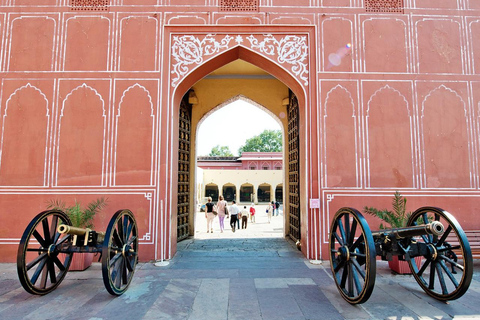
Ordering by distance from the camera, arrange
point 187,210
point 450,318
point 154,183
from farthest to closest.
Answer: point 187,210
point 154,183
point 450,318

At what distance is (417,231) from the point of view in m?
3.36

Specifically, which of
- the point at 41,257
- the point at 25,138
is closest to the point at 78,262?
the point at 41,257

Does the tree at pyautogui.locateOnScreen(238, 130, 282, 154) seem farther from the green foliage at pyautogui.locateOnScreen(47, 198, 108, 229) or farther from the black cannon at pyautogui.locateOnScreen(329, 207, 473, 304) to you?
the black cannon at pyautogui.locateOnScreen(329, 207, 473, 304)

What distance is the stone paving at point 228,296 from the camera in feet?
10.9

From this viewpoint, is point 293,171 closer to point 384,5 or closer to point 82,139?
point 384,5

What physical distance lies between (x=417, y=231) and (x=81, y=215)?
17.4ft

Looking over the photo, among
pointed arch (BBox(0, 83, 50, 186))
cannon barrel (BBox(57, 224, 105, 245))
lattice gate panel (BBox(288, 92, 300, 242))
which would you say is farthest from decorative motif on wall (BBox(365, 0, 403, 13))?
pointed arch (BBox(0, 83, 50, 186))

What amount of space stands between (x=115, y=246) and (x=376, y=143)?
5102 mm

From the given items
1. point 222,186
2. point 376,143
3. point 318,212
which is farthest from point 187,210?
point 222,186

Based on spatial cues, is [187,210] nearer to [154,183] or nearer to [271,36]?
[154,183]

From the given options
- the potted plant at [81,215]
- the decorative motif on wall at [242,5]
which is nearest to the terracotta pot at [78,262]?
the potted plant at [81,215]

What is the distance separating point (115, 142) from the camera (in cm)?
575

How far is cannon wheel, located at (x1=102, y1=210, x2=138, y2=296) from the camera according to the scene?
3.38 metres

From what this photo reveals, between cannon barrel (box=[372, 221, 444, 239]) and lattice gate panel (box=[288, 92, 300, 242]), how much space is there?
11.7ft
